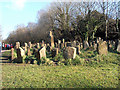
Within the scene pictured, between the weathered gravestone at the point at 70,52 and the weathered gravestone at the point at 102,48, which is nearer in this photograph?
the weathered gravestone at the point at 70,52

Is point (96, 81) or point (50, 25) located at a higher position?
point (50, 25)

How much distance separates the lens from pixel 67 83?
5547 mm

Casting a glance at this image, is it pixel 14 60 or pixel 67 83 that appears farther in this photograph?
pixel 14 60

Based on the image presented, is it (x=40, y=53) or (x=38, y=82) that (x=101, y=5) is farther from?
(x=38, y=82)

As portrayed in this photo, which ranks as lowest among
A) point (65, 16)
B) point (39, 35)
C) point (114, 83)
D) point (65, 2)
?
point (114, 83)

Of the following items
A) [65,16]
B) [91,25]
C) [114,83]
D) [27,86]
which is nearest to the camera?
[27,86]

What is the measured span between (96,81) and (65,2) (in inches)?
959

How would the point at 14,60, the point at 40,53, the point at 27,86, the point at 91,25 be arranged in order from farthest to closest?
1. the point at 91,25
2. the point at 14,60
3. the point at 40,53
4. the point at 27,86

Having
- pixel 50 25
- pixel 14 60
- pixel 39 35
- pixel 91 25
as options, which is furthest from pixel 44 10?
pixel 14 60

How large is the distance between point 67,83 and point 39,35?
25728mm

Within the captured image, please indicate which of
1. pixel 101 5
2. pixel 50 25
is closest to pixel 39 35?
pixel 50 25

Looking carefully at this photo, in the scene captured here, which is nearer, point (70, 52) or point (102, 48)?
point (70, 52)

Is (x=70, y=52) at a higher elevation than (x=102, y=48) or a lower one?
lower

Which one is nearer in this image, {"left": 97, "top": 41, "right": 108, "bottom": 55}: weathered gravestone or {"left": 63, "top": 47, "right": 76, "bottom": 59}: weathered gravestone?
{"left": 63, "top": 47, "right": 76, "bottom": 59}: weathered gravestone
